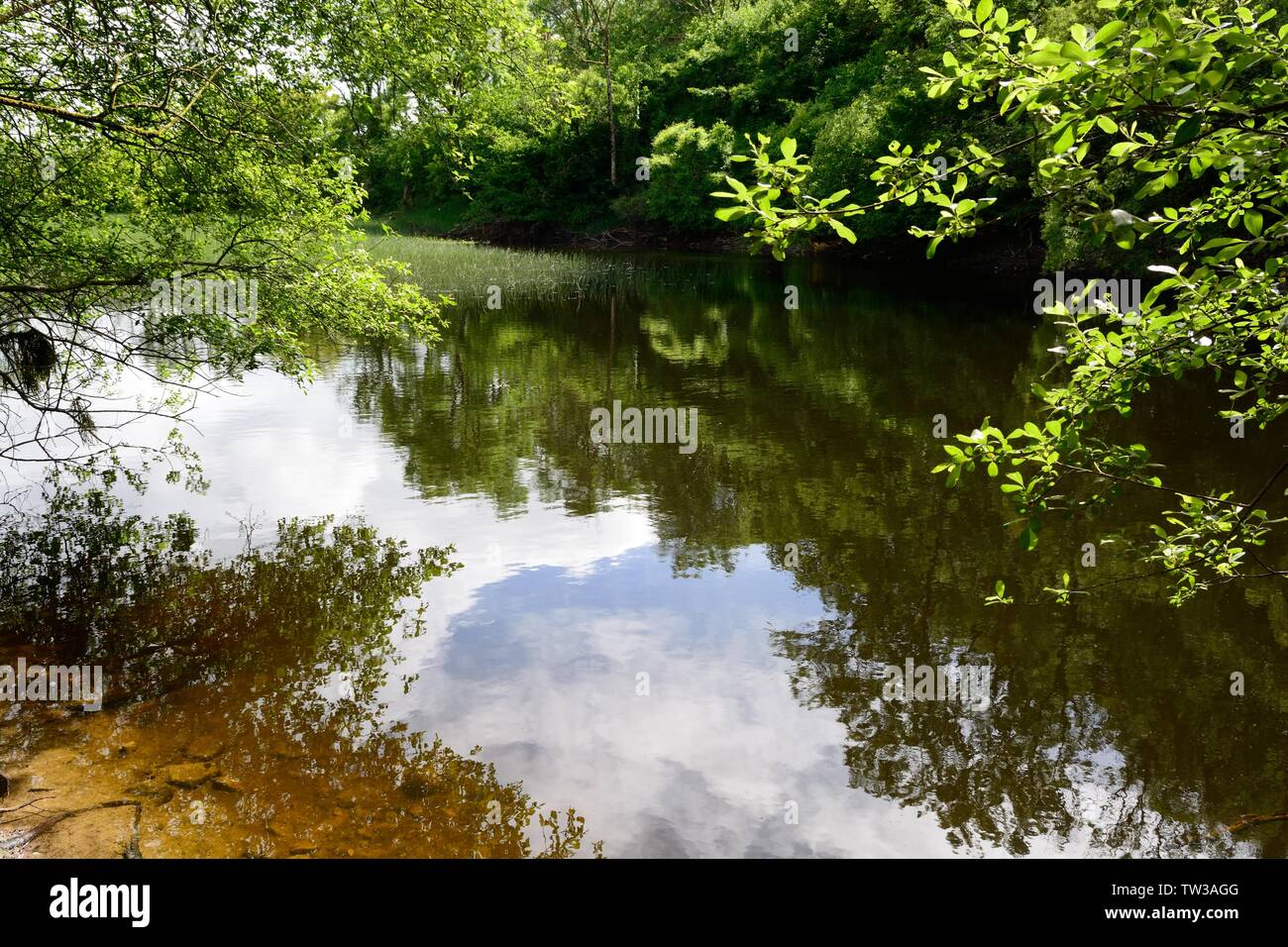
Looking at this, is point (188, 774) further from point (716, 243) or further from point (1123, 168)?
point (716, 243)

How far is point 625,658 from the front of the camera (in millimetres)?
7723

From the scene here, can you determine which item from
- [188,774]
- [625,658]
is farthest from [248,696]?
[625,658]

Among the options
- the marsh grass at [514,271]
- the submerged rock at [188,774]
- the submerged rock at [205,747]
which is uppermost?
the marsh grass at [514,271]

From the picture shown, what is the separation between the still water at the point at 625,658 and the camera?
5688 mm

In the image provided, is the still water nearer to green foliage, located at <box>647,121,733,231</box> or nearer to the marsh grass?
the marsh grass

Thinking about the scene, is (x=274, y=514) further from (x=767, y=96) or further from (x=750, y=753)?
(x=767, y=96)

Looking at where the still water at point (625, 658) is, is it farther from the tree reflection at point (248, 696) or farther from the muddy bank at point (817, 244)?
the muddy bank at point (817, 244)

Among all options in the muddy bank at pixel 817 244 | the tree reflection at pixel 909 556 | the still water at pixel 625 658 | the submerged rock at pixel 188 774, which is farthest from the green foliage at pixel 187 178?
the muddy bank at pixel 817 244

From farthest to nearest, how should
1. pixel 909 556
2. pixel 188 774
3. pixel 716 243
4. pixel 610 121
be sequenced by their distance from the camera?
pixel 610 121 < pixel 716 243 < pixel 909 556 < pixel 188 774

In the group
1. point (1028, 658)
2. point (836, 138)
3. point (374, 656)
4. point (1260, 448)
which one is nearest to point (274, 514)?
point (374, 656)

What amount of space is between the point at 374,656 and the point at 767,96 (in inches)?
2052

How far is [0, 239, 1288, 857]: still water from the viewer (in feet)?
18.7

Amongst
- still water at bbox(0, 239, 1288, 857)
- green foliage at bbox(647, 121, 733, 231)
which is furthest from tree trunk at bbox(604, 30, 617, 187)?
still water at bbox(0, 239, 1288, 857)
